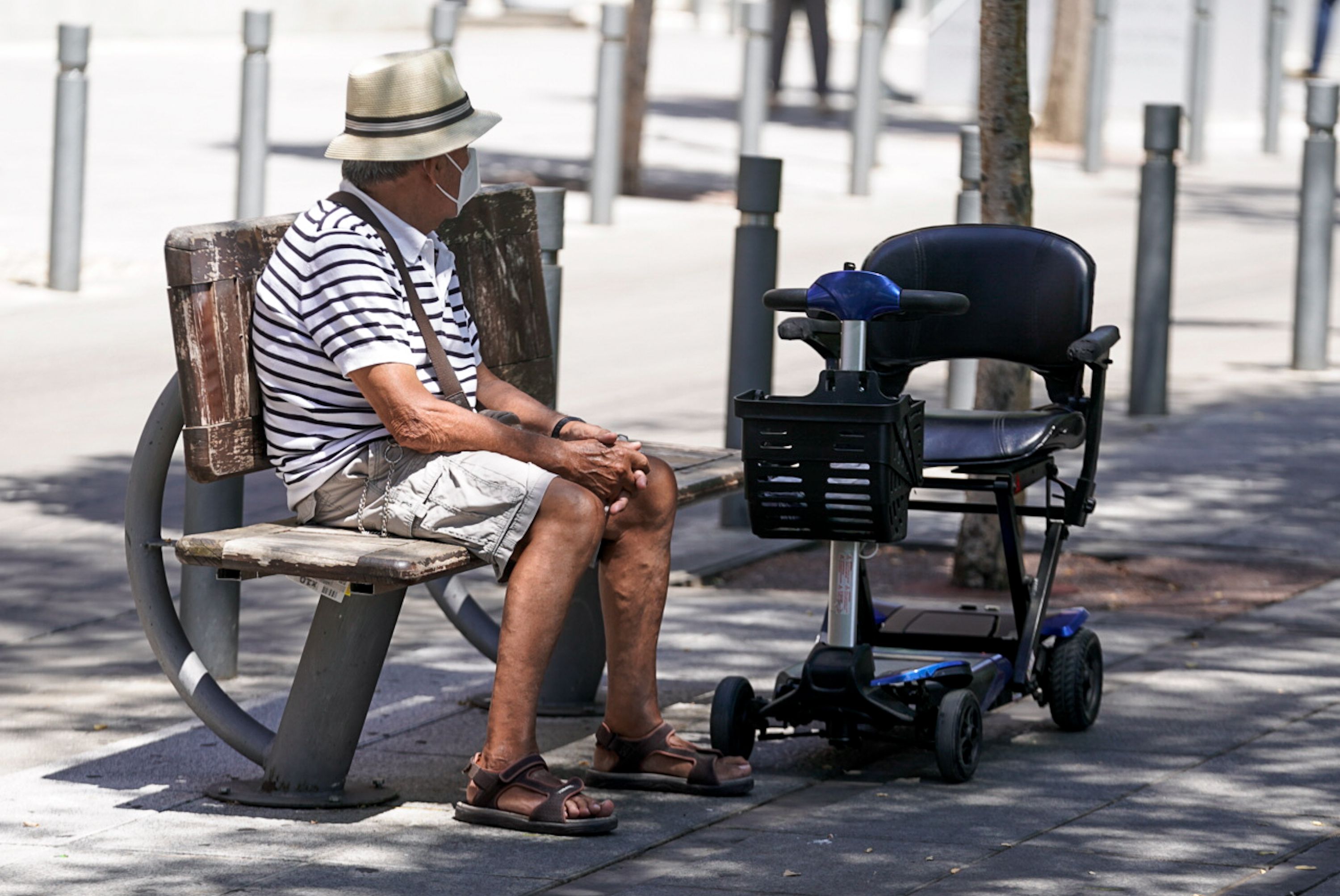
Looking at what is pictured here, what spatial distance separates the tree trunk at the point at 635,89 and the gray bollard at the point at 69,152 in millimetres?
4928

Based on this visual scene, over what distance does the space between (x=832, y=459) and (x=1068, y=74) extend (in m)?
17.9

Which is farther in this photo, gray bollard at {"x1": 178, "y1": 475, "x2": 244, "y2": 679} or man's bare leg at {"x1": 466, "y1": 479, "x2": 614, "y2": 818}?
gray bollard at {"x1": 178, "y1": 475, "x2": 244, "y2": 679}

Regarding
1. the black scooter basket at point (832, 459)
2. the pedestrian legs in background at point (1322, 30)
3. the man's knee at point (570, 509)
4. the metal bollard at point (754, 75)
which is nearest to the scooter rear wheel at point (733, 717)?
the black scooter basket at point (832, 459)

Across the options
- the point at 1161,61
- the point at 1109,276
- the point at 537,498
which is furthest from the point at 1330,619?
the point at 1161,61

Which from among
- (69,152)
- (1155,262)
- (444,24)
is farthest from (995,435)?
(444,24)

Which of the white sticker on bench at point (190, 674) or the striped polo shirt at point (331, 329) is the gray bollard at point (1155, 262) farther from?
the white sticker on bench at point (190, 674)

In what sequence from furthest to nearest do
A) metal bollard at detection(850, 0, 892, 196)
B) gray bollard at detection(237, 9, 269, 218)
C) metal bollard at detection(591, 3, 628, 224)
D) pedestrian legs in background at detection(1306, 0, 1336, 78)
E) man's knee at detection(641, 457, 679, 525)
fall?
1. pedestrian legs in background at detection(1306, 0, 1336, 78)
2. metal bollard at detection(850, 0, 892, 196)
3. metal bollard at detection(591, 3, 628, 224)
4. gray bollard at detection(237, 9, 269, 218)
5. man's knee at detection(641, 457, 679, 525)

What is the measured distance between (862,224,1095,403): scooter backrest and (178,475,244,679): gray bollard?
5.27 ft

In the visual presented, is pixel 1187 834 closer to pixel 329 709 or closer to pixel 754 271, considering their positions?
pixel 329 709

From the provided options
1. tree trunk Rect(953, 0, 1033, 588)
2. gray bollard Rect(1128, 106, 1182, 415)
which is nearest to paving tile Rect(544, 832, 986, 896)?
tree trunk Rect(953, 0, 1033, 588)

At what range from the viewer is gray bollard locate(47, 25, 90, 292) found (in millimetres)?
11383

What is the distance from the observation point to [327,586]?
181 inches

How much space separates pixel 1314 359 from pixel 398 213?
7347 mm

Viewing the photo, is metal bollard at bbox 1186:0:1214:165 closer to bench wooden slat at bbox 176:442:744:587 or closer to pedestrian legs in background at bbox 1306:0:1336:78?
pedestrian legs in background at bbox 1306:0:1336:78
